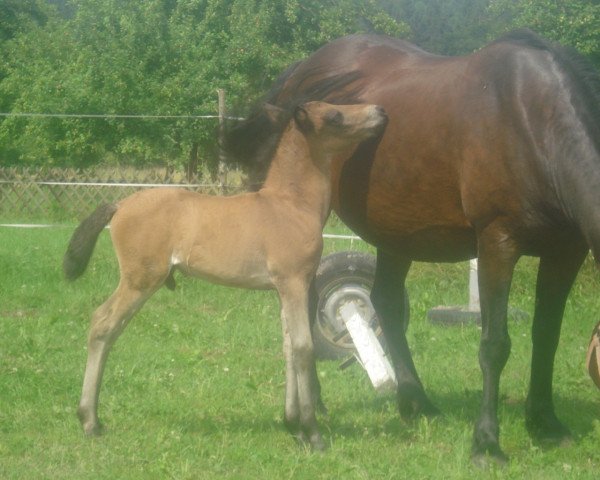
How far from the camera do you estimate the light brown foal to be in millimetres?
4684

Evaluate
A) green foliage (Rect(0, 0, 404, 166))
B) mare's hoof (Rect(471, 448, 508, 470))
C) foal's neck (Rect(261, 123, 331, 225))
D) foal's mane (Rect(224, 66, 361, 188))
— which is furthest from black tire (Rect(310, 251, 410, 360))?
green foliage (Rect(0, 0, 404, 166))

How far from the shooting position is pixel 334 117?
4930mm

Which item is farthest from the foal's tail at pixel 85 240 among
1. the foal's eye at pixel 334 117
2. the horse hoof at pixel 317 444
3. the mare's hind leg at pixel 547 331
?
the mare's hind leg at pixel 547 331

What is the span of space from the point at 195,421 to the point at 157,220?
126cm

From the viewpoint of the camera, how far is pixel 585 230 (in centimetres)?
436

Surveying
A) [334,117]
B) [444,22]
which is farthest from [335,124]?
[444,22]

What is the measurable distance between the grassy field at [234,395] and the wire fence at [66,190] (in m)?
Result: 8.61

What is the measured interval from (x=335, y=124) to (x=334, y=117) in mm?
39

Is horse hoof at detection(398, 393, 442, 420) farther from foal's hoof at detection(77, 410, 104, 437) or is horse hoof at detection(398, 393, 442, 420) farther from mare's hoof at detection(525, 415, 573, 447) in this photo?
foal's hoof at detection(77, 410, 104, 437)

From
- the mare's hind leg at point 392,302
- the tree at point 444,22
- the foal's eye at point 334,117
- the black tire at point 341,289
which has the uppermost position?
the foal's eye at point 334,117

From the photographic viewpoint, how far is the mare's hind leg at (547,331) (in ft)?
16.6

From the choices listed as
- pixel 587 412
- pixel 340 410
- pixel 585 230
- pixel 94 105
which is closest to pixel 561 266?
pixel 585 230

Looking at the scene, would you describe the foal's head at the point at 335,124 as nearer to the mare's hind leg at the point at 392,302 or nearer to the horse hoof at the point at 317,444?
the mare's hind leg at the point at 392,302

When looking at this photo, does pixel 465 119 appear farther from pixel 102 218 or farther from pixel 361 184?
pixel 102 218
